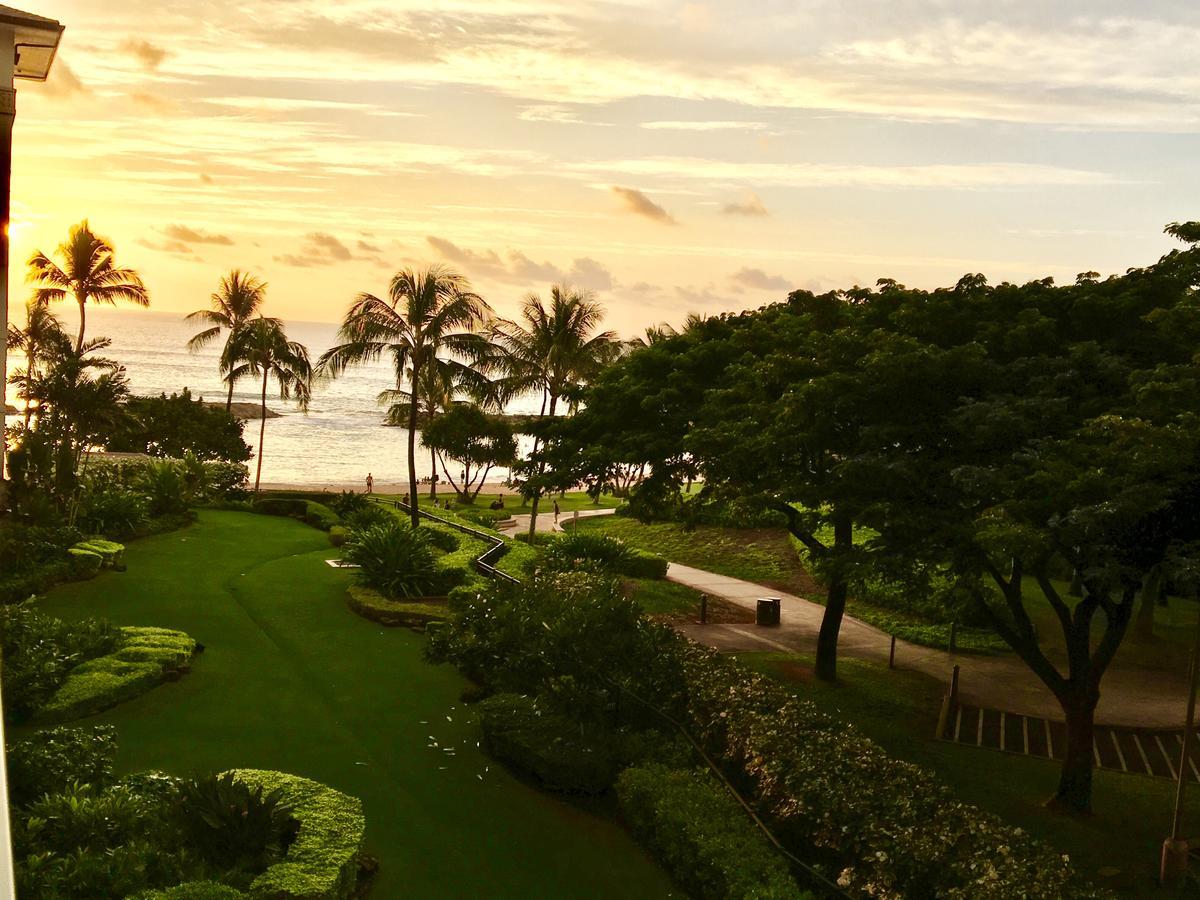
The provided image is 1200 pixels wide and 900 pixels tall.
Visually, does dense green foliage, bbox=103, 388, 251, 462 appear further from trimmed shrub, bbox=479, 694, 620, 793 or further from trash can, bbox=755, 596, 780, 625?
trimmed shrub, bbox=479, 694, 620, 793

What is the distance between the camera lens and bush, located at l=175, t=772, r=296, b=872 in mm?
10312

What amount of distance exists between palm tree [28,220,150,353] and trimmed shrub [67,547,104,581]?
2276cm

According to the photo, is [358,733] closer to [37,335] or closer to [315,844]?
[315,844]

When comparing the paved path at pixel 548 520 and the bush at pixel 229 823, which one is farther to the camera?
the paved path at pixel 548 520

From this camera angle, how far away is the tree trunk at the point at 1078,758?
532 inches

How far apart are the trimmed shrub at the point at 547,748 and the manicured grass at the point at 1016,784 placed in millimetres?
5124

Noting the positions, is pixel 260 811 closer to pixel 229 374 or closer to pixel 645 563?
pixel 645 563

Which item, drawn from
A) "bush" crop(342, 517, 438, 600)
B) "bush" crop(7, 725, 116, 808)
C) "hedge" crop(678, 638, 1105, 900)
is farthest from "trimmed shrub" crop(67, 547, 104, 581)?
"hedge" crop(678, 638, 1105, 900)

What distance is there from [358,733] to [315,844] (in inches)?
176

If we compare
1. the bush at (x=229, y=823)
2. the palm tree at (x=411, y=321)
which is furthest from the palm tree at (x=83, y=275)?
the bush at (x=229, y=823)

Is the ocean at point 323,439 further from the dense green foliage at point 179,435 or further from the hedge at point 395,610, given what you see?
the hedge at point 395,610

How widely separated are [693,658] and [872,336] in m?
5.37

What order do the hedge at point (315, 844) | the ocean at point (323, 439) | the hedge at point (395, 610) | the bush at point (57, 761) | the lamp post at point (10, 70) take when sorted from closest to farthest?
1. the lamp post at point (10, 70)
2. the hedge at point (315, 844)
3. the bush at point (57, 761)
4. the hedge at point (395, 610)
5. the ocean at point (323, 439)

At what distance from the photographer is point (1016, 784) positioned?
14.8 m
